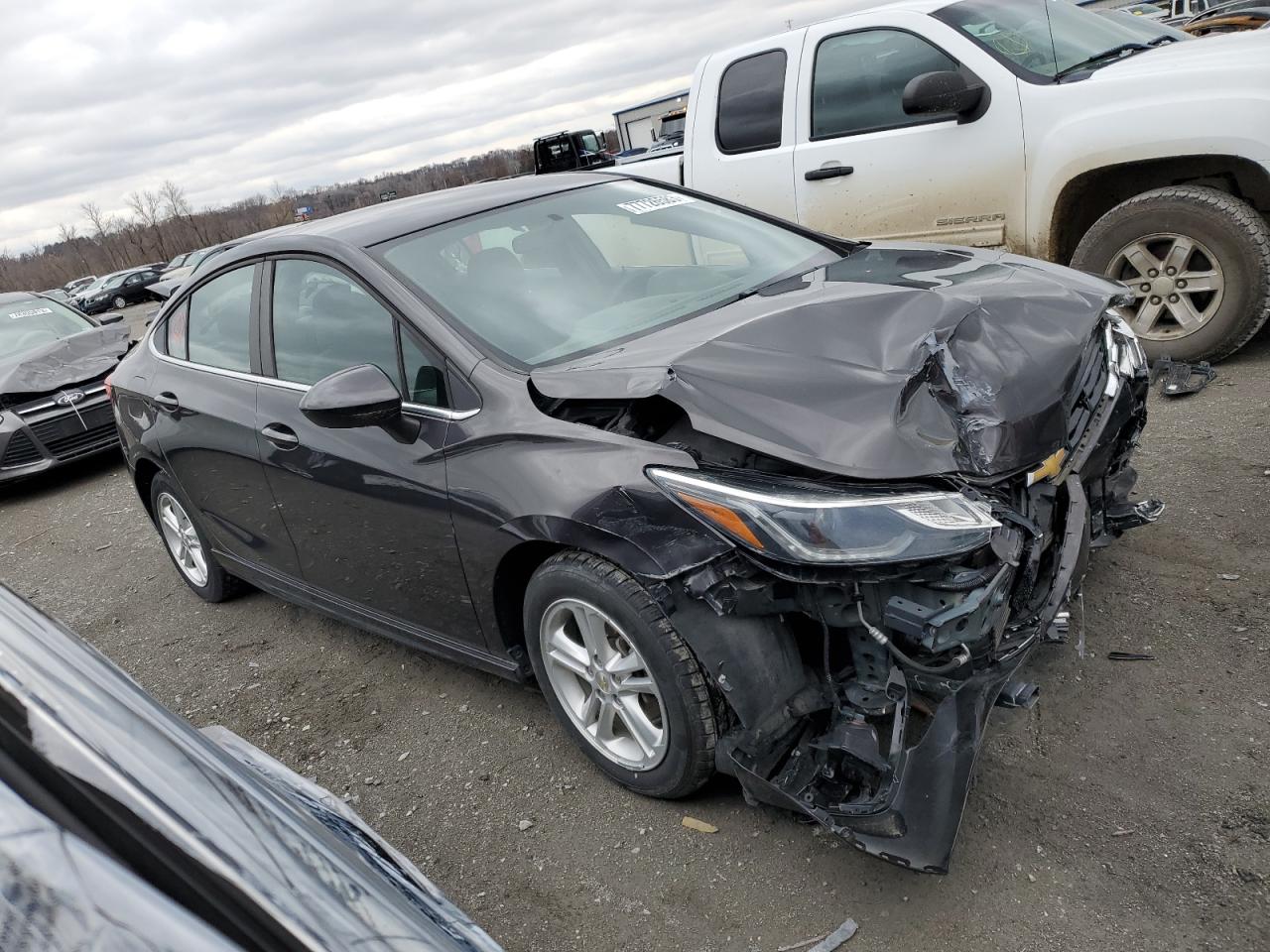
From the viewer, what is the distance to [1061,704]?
2.71 meters

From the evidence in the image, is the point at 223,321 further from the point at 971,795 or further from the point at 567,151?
the point at 567,151

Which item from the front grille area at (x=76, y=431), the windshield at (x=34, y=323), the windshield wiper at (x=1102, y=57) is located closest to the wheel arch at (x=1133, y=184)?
the windshield wiper at (x=1102, y=57)

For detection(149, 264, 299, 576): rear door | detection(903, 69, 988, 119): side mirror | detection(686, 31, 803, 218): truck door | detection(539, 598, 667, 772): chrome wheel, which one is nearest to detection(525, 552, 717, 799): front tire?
detection(539, 598, 667, 772): chrome wheel

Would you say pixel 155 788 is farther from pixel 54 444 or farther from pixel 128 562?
pixel 54 444

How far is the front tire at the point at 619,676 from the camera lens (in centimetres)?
234

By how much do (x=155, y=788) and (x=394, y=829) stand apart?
1953 mm

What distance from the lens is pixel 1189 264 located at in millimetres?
4789

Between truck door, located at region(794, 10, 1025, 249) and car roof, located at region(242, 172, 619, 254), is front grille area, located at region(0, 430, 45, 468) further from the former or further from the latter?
truck door, located at region(794, 10, 1025, 249)

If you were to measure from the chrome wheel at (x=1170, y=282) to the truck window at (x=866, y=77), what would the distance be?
138cm

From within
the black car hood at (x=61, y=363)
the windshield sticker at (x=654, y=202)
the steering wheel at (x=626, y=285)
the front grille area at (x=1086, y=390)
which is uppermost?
the windshield sticker at (x=654, y=202)

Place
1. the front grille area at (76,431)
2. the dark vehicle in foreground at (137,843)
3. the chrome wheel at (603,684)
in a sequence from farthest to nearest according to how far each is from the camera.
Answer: the front grille area at (76,431)
the chrome wheel at (603,684)
the dark vehicle in foreground at (137,843)

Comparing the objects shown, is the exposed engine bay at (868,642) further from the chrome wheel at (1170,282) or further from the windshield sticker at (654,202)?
the chrome wheel at (1170,282)

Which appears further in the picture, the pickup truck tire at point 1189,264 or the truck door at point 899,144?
the truck door at point 899,144

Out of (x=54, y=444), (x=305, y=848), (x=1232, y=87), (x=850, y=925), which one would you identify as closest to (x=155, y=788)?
(x=305, y=848)
